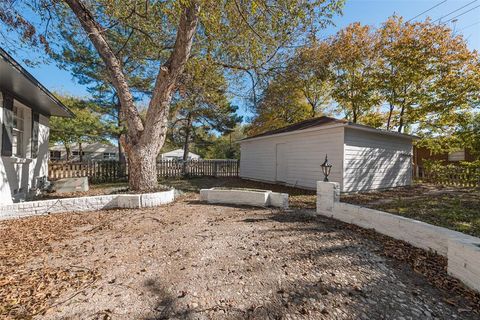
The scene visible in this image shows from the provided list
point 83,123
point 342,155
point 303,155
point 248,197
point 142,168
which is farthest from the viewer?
point 83,123

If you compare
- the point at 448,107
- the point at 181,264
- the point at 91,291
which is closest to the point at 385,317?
the point at 181,264

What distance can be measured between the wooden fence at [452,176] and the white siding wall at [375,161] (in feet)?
8.18

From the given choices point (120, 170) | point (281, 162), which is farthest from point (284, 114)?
point (120, 170)

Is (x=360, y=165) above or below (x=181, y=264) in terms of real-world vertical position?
above

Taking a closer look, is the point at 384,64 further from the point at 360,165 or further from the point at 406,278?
the point at 406,278

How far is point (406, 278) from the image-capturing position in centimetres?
248

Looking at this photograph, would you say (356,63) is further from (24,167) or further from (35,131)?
(24,167)

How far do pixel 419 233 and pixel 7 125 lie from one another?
30.4 feet

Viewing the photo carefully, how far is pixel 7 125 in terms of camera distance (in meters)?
5.61

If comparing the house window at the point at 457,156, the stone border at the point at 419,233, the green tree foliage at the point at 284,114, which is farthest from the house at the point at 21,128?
the house window at the point at 457,156

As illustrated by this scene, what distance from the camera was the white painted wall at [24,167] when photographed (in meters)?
5.46

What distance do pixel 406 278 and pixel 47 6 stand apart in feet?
30.8

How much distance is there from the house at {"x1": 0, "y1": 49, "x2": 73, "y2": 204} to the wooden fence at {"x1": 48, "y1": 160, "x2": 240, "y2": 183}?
224 centimetres

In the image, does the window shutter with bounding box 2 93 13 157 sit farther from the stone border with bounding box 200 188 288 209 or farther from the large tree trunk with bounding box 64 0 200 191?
the stone border with bounding box 200 188 288 209
